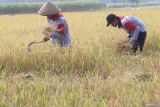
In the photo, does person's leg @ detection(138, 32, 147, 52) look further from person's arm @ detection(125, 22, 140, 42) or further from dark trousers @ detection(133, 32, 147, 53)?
person's arm @ detection(125, 22, 140, 42)

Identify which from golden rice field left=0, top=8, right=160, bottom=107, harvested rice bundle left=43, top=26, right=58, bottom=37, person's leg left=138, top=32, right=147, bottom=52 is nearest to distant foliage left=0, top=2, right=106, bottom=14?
golden rice field left=0, top=8, right=160, bottom=107

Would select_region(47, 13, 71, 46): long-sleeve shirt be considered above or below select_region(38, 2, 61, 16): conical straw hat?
below

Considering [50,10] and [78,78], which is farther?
[50,10]

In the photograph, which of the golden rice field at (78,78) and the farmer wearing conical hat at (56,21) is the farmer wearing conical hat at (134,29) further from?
the farmer wearing conical hat at (56,21)

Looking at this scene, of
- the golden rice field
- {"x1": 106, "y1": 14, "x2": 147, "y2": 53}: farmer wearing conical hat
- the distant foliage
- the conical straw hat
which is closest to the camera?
the golden rice field

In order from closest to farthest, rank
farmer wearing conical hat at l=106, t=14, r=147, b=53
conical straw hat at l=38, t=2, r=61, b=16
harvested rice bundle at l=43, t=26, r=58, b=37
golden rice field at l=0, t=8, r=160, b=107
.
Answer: golden rice field at l=0, t=8, r=160, b=107 < harvested rice bundle at l=43, t=26, r=58, b=37 < conical straw hat at l=38, t=2, r=61, b=16 < farmer wearing conical hat at l=106, t=14, r=147, b=53

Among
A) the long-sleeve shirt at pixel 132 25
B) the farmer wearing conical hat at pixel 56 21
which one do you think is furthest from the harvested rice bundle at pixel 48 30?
the long-sleeve shirt at pixel 132 25

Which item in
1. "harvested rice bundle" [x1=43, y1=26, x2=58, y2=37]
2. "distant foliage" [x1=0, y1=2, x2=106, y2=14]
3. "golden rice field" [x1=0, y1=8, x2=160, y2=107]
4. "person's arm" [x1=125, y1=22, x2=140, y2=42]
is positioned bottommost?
"distant foliage" [x1=0, y1=2, x2=106, y2=14]

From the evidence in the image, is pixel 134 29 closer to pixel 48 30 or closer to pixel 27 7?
pixel 48 30

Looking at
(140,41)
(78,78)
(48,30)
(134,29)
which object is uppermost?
(48,30)

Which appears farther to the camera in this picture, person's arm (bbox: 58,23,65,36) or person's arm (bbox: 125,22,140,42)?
person's arm (bbox: 125,22,140,42)

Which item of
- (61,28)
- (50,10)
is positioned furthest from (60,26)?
(50,10)

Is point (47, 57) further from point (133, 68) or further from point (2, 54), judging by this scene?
point (133, 68)

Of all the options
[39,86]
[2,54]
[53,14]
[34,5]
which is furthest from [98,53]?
[34,5]
